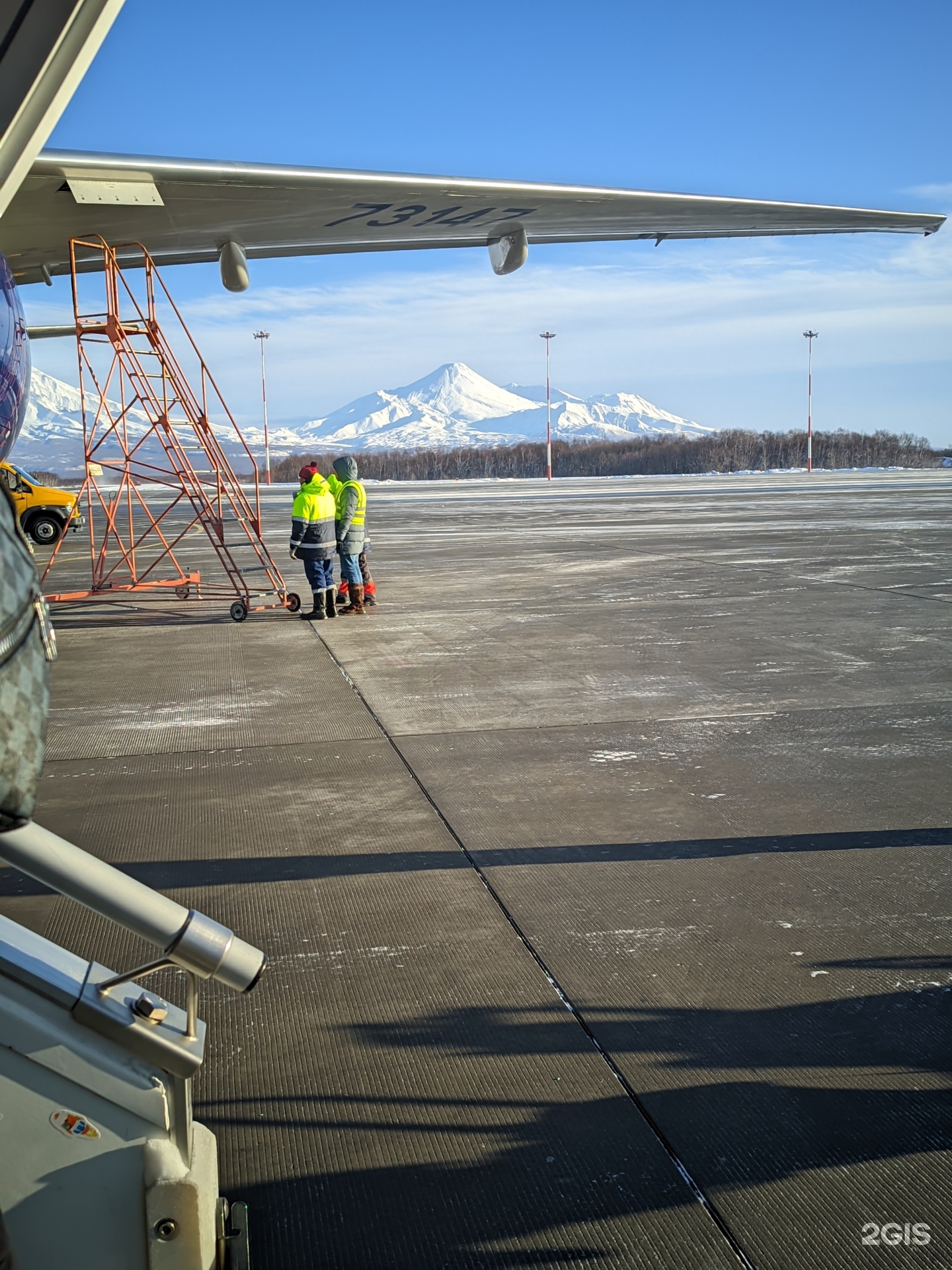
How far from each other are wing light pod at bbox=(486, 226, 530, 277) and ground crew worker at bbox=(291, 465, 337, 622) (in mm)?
2968

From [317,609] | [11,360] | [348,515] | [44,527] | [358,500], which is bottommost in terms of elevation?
[317,609]

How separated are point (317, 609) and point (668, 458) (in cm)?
9163

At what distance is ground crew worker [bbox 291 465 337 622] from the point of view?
11.9m

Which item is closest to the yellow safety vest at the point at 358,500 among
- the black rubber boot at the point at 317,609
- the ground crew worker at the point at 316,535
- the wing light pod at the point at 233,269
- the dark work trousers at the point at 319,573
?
the ground crew worker at the point at 316,535

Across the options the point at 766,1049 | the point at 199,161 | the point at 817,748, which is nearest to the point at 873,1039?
the point at 766,1049

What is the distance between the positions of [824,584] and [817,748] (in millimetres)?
7949

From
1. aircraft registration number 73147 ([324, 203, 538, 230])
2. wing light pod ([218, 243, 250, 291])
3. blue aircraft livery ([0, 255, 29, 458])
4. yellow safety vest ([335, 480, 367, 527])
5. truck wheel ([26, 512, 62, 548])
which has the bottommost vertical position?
truck wheel ([26, 512, 62, 548])

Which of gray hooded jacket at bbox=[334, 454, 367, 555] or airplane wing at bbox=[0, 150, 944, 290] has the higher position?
airplane wing at bbox=[0, 150, 944, 290]

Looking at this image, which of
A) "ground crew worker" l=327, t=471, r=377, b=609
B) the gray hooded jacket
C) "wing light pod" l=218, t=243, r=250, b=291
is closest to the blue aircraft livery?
"wing light pod" l=218, t=243, r=250, b=291

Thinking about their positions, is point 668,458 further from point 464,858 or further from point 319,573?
point 464,858

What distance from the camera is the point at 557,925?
4.20 m

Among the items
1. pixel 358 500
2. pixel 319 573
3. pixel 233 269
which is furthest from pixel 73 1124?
pixel 358 500

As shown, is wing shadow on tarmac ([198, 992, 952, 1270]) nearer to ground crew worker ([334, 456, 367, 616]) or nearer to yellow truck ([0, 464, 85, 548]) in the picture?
ground crew worker ([334, 456, 367, 616])

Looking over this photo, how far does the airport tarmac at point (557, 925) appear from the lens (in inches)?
104
